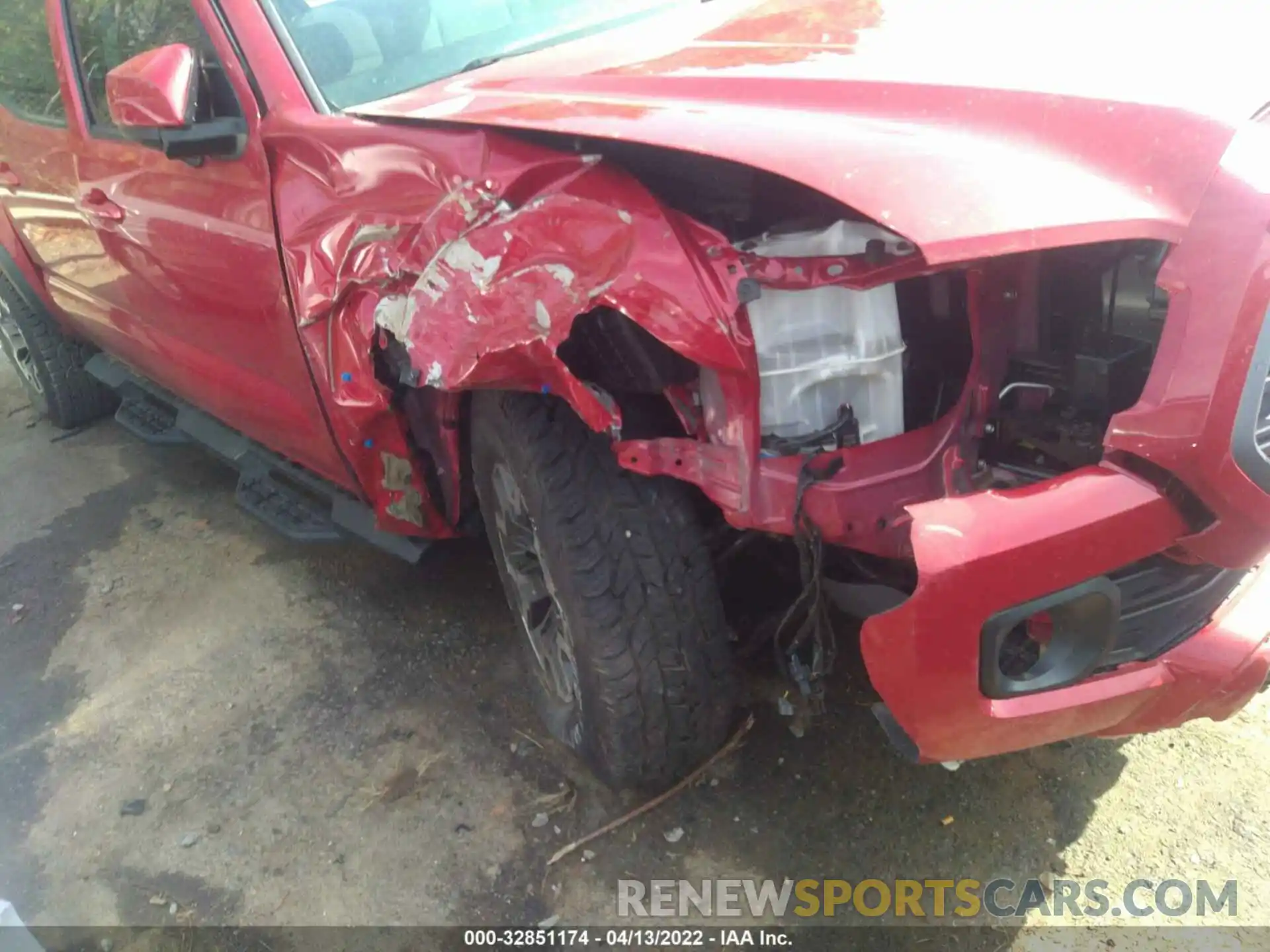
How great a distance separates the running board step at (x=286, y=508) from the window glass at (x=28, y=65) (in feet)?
4.35

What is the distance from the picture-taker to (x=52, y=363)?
448cm

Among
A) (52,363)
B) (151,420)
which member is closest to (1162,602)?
(151,420)

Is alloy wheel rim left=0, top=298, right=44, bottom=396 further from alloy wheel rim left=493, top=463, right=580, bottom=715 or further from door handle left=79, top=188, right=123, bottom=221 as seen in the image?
alloy wheel rim left=493, top=463, right=580, bottom=715

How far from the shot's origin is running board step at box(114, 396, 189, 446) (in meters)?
3.71

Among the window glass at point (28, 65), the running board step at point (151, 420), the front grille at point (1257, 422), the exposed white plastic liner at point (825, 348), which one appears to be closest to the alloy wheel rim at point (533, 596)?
the exposed white plastic liner at point (825, 348)

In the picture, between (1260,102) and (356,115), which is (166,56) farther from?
(1260,102)

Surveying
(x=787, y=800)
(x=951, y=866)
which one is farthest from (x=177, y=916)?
(x=951, y=866)

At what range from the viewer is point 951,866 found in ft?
6.39

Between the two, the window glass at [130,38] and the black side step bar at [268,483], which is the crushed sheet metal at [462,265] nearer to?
the window glass at [130,38]

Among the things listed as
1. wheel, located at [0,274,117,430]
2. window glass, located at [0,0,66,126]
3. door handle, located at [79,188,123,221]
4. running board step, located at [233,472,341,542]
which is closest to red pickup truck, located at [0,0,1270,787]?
running board step, located at [233,472,341,542]

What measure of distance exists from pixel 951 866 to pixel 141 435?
328 cm

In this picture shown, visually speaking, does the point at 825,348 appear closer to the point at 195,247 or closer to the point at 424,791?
the point at 424,791

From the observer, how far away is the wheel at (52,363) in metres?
4.42

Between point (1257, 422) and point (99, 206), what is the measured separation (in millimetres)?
3138
